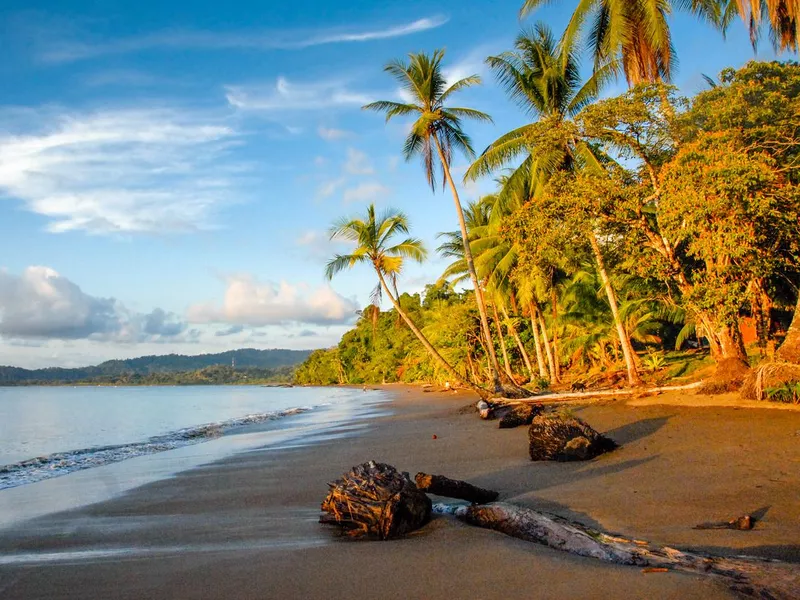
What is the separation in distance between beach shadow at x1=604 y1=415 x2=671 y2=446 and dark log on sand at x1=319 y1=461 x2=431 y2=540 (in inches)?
189

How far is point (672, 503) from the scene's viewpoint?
4707mm

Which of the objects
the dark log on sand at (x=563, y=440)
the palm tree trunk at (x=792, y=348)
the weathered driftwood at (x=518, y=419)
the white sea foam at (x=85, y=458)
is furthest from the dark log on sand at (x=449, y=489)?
the palm tree trunk at (x=792, y=348)

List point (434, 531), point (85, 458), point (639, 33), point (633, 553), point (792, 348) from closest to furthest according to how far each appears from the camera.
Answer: point (633, 553) → point (434, 531) → point (792, 348) → point (85, 458) → point (639, 33)

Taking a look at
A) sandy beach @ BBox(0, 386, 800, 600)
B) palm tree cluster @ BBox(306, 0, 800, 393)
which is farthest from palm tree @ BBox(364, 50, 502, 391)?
sandy beach @ BBox(0, 386, 800, 600)

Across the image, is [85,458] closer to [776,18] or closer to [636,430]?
[636,430]

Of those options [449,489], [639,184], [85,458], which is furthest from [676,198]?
[85,458]

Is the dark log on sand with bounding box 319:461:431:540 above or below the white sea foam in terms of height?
above

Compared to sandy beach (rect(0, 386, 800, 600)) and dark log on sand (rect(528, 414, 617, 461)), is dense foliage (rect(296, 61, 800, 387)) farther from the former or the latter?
dark log on sand (rect(528, 414, 617, 461))

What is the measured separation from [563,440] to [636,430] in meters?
2.52

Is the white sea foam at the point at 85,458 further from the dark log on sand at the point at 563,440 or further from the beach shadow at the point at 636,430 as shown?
the beach shadow at the point at 636,430

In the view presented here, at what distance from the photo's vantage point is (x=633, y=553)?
3.20 m

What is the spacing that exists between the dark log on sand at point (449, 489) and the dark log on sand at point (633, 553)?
1.93ft

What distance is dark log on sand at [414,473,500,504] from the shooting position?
489cm

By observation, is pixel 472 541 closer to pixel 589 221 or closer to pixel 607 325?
pixel 589 221
